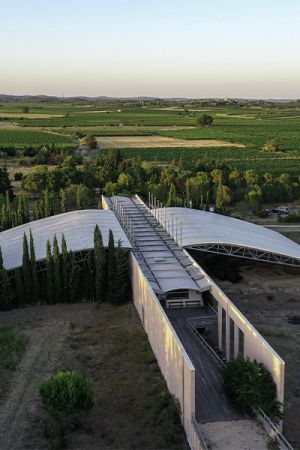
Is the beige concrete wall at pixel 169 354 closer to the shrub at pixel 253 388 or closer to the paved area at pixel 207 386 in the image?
the paved area at pixel 207 386

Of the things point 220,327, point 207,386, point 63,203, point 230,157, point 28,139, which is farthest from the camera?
point 28,139

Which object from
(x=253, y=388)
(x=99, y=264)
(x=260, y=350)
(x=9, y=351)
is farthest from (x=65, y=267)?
(x=253, y=388)

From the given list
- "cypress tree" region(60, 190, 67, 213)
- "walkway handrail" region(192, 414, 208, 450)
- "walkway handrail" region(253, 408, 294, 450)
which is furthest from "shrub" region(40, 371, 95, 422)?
"cypress tree" region(60, 190, 67, 213)

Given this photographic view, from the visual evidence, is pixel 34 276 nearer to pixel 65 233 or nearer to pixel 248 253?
pixel 65 233

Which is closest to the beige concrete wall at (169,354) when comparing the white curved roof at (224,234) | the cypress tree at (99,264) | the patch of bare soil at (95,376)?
the patch of bare soil at (95,376)

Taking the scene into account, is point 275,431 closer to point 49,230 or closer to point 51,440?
point 51,440

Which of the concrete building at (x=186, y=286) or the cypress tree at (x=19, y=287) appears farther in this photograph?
the cypress tree at (x=19, y=287)

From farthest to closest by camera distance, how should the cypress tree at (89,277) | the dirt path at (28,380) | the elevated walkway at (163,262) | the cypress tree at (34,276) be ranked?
1. the cypress tree at (89,277)
2. the cypress tree at (34,276)
3. the elevated walkway at (163,262)
4. the dirt path at (28,380)

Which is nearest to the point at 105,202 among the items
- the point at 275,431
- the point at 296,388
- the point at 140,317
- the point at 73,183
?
the point at 73,183
